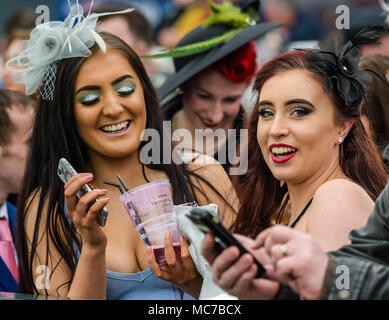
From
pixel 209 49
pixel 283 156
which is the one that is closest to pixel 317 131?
pixel 283 156

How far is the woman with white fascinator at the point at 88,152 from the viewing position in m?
3.21

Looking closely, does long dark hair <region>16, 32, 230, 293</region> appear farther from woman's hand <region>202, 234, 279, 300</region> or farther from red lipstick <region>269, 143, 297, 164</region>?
woman's hand <region>202, 234, 279, 300</region>

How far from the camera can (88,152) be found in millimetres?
3457

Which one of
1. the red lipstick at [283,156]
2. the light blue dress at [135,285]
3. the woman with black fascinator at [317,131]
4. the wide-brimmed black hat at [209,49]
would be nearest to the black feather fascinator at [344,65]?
the woman with black fascinator at [317,131]

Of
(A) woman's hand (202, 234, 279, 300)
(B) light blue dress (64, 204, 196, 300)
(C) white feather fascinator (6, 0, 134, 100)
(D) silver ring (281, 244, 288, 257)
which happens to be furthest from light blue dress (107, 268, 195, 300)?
(D) silver ring (281, 244, 288, 257)

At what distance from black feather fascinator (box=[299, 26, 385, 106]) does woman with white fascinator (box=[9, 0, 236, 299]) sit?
984 millimetres

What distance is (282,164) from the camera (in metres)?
2.60

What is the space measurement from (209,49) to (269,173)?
1824mm

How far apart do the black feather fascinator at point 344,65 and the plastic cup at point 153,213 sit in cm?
69

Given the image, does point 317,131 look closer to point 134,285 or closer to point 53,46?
point 134,285

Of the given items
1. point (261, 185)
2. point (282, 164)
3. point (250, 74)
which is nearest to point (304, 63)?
point (282, 164)

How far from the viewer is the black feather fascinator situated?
258 cm

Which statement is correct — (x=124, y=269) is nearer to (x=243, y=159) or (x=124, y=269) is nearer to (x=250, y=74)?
(x=243, y=159)

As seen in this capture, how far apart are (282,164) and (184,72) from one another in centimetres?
212
